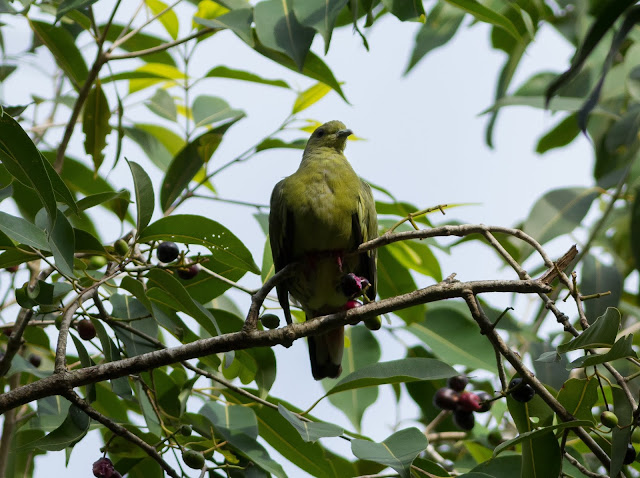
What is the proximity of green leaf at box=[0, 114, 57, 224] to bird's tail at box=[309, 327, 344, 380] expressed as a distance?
1683 mm

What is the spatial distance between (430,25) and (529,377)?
8.72ft

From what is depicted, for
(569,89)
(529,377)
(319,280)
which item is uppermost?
(569,89)

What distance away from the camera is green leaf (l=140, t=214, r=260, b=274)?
2.63 metres

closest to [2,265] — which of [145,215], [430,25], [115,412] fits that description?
[145,215]

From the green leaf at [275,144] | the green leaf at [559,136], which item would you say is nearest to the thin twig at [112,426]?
the green leaf at [275,144]

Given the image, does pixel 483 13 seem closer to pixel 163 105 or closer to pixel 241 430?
pixel 241 430

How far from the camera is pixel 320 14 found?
2.65 meters

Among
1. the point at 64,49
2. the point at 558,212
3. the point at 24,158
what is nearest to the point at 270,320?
the point at 24,158

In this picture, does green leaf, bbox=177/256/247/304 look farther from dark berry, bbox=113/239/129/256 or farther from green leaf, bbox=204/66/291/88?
green leaf, bbox=204/66/291/88

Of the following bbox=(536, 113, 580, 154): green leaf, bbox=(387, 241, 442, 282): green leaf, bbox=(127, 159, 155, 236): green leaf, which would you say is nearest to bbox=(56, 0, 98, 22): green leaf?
bbox=(127, 159, 155, 236): green leaf

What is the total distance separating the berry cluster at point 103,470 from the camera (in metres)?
2.45

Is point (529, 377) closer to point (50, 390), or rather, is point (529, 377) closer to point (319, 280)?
point (50, 390)

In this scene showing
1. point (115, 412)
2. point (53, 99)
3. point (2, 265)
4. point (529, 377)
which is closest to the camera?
point (529, 377)

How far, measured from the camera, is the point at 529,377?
202 centimetres
